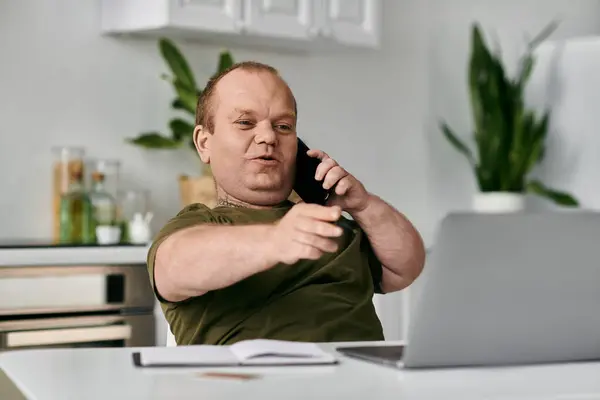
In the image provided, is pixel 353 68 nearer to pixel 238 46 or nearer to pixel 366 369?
pixel 238 46

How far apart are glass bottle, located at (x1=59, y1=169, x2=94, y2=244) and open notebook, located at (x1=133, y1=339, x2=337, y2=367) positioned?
2.44 m

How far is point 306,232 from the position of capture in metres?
1.46

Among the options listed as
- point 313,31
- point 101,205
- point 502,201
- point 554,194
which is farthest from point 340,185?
point 554,194

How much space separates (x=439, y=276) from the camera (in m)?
1.31

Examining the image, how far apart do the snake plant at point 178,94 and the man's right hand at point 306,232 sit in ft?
8.49

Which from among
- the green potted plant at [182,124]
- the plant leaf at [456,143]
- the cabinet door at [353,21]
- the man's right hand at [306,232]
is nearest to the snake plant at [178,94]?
the green potted plant at [182,124]

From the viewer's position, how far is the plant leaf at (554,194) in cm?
504

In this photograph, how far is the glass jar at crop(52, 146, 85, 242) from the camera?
3965 mm

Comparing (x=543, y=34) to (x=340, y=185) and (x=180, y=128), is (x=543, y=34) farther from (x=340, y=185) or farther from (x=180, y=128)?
(x=340, y=185)

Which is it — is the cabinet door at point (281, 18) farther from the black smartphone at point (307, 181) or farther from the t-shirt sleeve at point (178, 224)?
the t-shirt sleeve at point (178, 224)

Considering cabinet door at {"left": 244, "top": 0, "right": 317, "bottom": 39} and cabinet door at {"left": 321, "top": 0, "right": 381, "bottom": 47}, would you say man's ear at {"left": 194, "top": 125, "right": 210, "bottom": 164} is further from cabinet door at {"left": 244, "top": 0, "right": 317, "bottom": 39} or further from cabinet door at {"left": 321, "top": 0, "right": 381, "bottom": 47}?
cabinet door at {"left": 321, "top": 0, "right": 381, "bottom": 47}

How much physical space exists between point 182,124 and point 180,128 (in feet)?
0.06

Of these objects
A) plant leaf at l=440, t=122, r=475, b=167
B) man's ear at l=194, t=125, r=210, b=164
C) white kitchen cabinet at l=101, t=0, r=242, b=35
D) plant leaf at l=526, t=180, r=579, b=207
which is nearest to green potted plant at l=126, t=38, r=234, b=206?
white kitchen cabinet at l=101, t=0, r=242, b=35

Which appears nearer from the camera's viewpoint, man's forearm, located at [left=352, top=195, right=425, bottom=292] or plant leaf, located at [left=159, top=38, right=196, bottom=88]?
man's forearm, located at [left=352, top=195, right=425, bottom=292]
